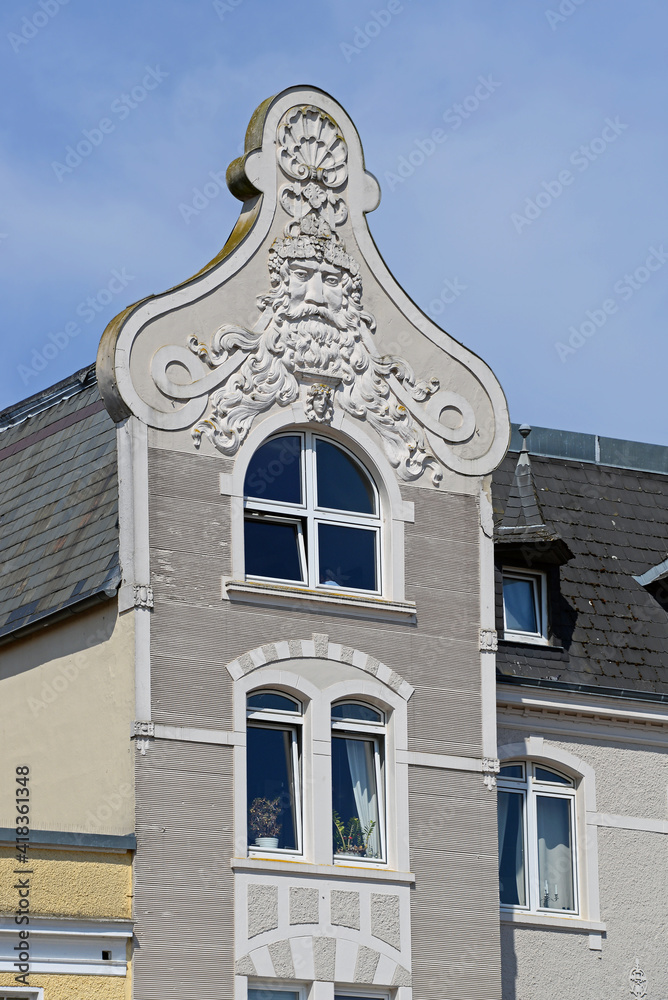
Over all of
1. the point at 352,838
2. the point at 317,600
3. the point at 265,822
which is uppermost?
the point at 317,600

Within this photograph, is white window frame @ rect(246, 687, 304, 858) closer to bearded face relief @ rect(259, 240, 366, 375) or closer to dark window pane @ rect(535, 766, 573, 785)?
bearded face relief @ rect(259, 240, 366, 375)

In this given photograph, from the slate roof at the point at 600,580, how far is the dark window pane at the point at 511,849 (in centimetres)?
168

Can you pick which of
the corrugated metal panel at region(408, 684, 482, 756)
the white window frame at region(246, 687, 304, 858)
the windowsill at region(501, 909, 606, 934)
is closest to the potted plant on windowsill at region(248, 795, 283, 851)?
the white window frame at region(246, 687, 304, 858)

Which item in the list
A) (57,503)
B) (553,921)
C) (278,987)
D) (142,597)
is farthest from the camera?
(57,503)

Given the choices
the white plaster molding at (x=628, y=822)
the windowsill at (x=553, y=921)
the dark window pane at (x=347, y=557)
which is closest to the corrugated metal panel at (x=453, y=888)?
the windowsill at (x=553, y=921)

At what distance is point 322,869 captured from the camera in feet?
72.5

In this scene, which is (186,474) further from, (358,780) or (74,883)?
(74,883)

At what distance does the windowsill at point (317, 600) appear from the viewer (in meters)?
22.5

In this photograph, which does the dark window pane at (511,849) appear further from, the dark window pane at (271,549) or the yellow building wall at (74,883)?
the yellow building wall at (74,883)

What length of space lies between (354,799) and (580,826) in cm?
432

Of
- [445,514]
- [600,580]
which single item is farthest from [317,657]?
[600,580]

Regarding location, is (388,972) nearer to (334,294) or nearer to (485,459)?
(485,459)

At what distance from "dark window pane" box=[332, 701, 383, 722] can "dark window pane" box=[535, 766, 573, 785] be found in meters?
3.61

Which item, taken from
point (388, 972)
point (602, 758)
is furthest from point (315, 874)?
point (602, 758)
